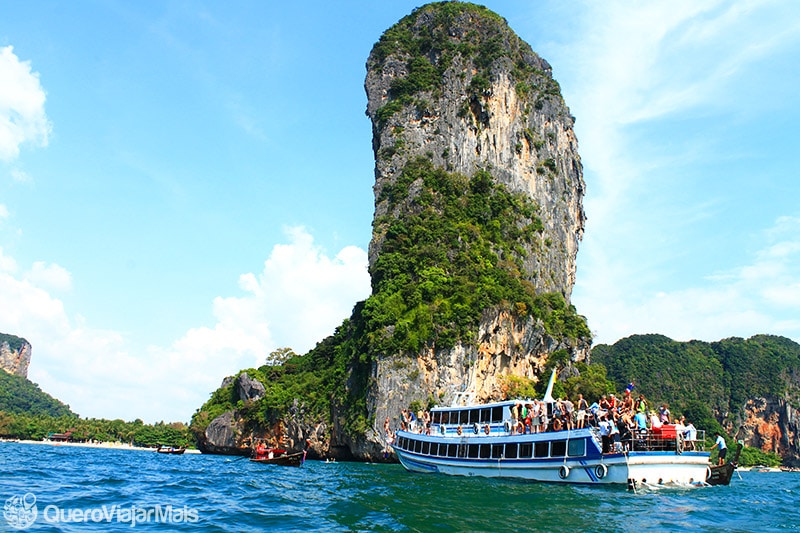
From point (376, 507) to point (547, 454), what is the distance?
9.92 m

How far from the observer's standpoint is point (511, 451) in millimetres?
25391

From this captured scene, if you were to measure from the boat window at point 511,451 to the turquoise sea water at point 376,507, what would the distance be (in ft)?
5.15

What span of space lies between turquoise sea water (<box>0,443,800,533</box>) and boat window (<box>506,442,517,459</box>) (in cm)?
157

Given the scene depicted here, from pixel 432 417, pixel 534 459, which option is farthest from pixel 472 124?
pixel 534 459

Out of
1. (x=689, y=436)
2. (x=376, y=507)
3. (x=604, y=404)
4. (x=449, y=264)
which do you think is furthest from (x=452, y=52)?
(x=376, y=507)

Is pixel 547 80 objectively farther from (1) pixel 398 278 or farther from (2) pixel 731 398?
(2) pixel 731 398

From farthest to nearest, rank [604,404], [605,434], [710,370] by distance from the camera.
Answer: [710,370], [604,404], [605,434]

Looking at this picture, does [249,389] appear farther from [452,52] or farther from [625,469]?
[625,469]

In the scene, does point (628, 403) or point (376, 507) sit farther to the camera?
point (628, 403)

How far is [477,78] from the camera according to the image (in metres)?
71.6

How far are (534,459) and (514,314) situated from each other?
3118cm

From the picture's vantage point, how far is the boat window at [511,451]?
25.2m

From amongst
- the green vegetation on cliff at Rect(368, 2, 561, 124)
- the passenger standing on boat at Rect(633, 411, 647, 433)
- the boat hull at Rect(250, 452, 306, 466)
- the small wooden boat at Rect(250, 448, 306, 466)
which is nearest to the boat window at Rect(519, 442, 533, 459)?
the passenger standing on boat at Rect(633, 411, 647, 433)

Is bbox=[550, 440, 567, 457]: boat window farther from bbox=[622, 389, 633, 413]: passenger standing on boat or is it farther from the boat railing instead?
bbox=[622, 389, 633, 413]: passenger standing on boat
